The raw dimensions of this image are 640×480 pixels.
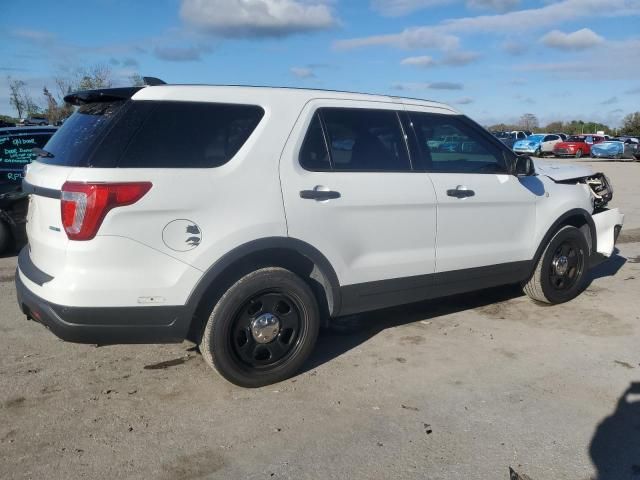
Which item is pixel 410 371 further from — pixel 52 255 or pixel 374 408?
pixel 52 255

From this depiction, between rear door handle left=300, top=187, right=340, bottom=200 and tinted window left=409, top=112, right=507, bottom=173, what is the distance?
0.96 metres

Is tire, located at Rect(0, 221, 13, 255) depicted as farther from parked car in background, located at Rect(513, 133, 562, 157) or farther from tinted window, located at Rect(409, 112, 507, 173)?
parked car in background, located at Rect(513, 133, 562, 157)

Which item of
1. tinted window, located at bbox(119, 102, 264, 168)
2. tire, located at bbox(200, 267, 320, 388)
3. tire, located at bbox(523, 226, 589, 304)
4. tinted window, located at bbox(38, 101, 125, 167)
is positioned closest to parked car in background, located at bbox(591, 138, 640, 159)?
tire, located at bbox(523, 226, 589, 304)

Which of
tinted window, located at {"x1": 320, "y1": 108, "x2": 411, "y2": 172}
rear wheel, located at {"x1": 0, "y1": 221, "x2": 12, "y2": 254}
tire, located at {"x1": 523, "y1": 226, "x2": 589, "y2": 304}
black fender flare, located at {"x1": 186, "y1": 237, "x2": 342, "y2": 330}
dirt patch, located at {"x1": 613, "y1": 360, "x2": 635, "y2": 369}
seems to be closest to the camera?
black fender flare, located at {"x1": 186, "y1": 237, "x2": 342, "y2": 330}

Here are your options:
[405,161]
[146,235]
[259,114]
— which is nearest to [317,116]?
[259,114]

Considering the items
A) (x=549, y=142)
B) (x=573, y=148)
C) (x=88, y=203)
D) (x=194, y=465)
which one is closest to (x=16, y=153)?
(x=88, y=203)

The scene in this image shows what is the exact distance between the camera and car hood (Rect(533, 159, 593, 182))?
552 centimetres

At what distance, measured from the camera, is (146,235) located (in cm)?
329

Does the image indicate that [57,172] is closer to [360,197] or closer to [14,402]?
[14,402]

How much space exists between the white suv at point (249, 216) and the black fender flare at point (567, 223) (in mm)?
630

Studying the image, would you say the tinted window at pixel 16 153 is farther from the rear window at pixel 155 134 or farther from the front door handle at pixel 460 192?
the front door handle at pixel 460 192

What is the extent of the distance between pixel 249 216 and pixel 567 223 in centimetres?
351

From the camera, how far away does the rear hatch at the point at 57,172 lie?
3.28 metres

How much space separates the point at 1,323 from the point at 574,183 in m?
5.41
